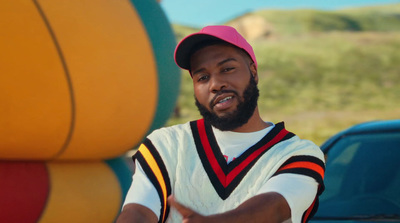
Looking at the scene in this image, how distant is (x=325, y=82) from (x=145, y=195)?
24.8 meters

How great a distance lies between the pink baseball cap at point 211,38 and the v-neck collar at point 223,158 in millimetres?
243

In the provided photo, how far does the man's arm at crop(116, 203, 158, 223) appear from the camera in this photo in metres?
1.71

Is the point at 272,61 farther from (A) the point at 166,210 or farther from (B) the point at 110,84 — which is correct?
(A) the point at 166,210

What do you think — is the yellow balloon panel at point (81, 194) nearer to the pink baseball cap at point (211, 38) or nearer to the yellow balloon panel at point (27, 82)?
the yellow balloon panel at point (27, 82)

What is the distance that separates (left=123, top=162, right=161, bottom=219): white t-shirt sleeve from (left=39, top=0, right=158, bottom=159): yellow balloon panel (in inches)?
78.7

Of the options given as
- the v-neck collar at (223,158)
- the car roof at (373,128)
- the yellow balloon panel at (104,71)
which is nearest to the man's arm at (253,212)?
the v-neck collar at (223,158)

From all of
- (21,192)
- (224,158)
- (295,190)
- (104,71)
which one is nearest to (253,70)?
(224,158)

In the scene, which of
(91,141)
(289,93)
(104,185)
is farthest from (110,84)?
(289,93)

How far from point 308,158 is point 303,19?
203ft

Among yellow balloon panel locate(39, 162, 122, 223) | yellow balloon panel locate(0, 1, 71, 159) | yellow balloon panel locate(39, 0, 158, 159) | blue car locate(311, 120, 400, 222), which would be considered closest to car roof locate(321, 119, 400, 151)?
blue car locate(311, 120, 400, 222)

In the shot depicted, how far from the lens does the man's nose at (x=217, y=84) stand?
183 cm

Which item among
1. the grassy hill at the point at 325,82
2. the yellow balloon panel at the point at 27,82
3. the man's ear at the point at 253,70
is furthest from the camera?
the grassy hill at the point at 325,82

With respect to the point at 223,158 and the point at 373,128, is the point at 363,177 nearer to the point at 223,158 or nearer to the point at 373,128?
the point at 373,128

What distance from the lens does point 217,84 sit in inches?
72.1
